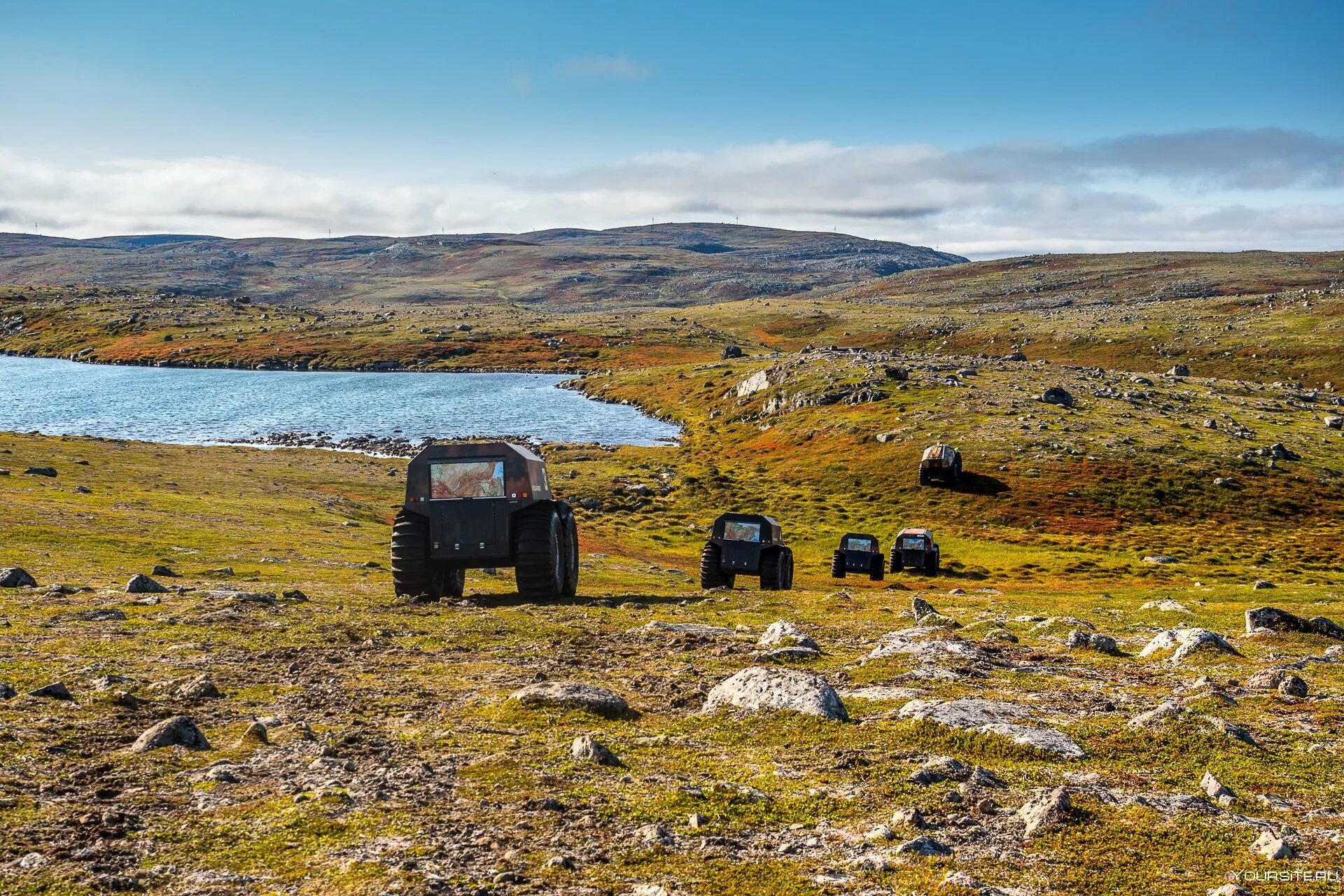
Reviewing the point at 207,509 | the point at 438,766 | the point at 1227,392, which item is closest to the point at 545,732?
the point at 438,766

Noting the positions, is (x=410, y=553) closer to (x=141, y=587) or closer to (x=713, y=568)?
(x=141, y=587)

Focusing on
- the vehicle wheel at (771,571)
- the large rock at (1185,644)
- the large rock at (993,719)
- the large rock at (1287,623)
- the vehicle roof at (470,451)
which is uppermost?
the vehicle roof at (470,451)

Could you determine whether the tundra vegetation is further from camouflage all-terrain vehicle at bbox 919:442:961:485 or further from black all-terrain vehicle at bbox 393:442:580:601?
camouflage all-terrain vehicle at bbox 919:442:961:485

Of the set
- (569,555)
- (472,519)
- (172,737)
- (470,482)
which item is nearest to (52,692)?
(172,737)

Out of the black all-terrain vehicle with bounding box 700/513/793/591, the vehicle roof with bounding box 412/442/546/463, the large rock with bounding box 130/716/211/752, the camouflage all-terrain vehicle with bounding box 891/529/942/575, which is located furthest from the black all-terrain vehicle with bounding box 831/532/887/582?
the large rock with bounding box 130/716/211/752

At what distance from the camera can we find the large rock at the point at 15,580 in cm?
2520

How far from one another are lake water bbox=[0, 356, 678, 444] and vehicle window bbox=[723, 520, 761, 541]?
264 ft

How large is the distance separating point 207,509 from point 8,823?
47586 millimetres

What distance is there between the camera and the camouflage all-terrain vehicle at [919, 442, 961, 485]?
283 feet

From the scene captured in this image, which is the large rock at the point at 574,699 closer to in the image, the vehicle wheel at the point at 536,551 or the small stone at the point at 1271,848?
the small stone at the point at 1271,848

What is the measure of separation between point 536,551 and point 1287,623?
19710mm

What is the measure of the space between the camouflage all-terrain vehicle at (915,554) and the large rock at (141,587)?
44.9 meters

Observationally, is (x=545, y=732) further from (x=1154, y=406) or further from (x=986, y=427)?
(x=1154, y=406)

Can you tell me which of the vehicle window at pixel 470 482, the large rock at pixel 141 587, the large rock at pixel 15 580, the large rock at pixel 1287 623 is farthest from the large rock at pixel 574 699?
the large rock at pixel 1287 623
